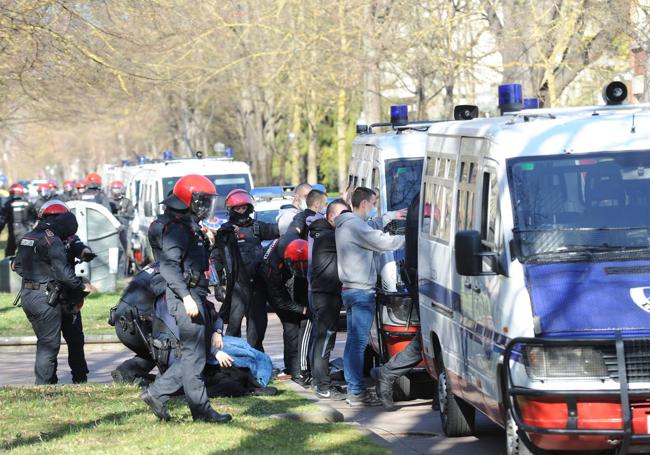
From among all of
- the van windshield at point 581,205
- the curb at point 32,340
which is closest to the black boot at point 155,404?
the van windshield at point 581,205

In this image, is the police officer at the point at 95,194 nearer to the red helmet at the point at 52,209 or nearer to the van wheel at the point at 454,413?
the red helmet at the point at 52,209

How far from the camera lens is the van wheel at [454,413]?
9875 mm

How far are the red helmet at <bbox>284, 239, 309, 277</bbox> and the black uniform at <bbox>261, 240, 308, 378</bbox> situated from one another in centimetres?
9

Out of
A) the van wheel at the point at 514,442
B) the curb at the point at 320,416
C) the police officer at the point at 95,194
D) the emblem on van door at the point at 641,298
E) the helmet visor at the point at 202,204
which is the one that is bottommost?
the curb at the point at 320,416

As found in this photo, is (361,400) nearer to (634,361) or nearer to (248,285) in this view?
(248,285)

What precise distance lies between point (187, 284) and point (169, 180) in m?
18.9

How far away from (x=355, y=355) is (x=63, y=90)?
18.4 meters

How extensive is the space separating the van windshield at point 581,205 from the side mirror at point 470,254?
24 centimetres

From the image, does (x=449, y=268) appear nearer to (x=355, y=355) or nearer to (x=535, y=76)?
(x=355, y=355)

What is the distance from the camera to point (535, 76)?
25.4 m

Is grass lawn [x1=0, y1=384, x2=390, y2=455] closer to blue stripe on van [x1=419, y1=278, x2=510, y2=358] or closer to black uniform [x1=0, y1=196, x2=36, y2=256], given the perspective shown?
blue stripe on van [x1=419, y1=278, x2=510, y2=358]

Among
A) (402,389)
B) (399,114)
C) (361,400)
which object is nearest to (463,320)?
(361,400)

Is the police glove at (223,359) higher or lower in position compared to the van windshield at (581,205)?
lower

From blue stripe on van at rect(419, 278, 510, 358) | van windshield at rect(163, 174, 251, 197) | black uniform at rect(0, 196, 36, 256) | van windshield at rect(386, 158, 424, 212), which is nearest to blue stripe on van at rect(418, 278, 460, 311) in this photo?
blue stripe on van at rect(419, 278, 510, 358)
